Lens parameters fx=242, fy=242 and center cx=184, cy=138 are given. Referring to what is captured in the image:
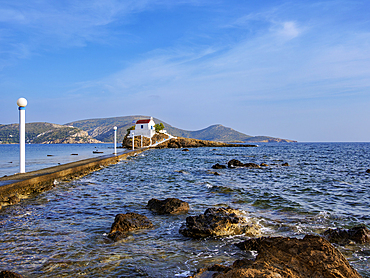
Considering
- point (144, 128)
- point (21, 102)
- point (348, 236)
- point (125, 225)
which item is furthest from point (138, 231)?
point (144, 128)

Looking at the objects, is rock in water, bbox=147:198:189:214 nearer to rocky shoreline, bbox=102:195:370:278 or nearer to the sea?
the sea

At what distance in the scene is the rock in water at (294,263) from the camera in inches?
106

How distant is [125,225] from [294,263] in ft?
12.4

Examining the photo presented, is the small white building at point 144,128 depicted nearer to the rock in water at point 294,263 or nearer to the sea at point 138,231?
the sea at point 138,231

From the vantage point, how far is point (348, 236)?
17.7 feet

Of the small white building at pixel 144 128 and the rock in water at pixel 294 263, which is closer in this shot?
the rock in water at pixel 294 263

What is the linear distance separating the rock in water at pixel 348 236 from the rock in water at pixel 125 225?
4.23 meters

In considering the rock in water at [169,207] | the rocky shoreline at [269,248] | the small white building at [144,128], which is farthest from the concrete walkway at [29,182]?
the small white building at [144,128]

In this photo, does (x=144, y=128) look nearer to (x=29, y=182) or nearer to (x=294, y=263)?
(x=29, y=182)

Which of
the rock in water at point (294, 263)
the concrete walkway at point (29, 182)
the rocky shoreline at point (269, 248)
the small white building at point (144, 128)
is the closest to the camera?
the rock in water at point (294, 263)

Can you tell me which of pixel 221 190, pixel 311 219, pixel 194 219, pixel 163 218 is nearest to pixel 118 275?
pixel 194 219

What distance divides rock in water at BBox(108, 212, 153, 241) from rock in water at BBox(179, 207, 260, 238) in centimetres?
99

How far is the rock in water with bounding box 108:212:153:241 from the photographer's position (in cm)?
522

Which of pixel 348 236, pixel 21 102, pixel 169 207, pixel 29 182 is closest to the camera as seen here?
pixel 348 236
